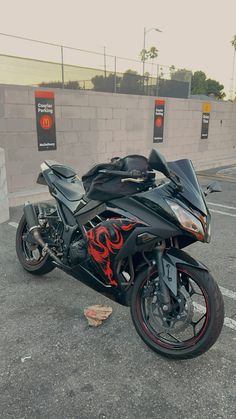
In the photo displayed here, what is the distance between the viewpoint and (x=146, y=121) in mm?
9508

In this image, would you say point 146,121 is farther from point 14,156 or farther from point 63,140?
point 14,156

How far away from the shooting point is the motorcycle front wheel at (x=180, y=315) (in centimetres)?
218

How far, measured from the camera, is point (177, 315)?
2316 millimetres

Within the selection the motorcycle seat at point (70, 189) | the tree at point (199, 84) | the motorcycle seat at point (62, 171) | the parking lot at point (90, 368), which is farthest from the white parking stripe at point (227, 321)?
the tree at point (199, 84)

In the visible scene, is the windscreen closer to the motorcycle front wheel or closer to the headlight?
the headlight

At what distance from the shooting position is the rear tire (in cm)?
351

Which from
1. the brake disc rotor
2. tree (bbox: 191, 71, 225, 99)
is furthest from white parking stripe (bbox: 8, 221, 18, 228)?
tree (bbox: 191, 71, 225, 99)

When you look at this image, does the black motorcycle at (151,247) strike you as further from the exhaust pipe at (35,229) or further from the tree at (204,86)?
the tree at (204,86)

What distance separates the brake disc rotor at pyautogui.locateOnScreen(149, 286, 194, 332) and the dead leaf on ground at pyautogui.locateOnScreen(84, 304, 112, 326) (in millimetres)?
593

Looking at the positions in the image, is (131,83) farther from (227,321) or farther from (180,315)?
(180,315)

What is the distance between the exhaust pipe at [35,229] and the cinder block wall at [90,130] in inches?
134

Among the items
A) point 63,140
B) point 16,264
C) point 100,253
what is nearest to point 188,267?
point 100,253

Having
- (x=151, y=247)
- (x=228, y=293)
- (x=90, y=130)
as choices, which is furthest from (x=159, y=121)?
(x=151, y=247)

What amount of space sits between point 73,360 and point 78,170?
19.4ft
